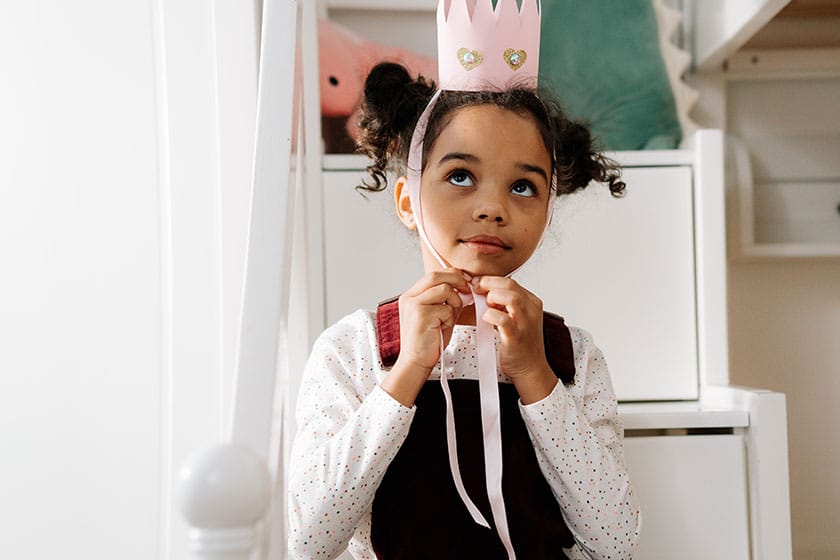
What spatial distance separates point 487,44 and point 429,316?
28 cm

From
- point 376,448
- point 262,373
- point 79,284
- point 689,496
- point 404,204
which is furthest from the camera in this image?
point 79,284

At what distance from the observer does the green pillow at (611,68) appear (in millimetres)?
1715


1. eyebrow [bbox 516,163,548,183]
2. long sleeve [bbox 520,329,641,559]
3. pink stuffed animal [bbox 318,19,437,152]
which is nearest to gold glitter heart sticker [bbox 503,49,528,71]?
eyebrow [bbox 516,163,548,183]

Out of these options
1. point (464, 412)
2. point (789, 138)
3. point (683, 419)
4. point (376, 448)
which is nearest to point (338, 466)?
point (376, 448)

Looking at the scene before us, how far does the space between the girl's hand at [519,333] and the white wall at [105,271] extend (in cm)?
56

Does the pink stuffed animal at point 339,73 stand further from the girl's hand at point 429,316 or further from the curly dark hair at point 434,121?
the girl's hand at point 429,316

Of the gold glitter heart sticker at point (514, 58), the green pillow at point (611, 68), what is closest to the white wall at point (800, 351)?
the green pillow at point (611, 68)

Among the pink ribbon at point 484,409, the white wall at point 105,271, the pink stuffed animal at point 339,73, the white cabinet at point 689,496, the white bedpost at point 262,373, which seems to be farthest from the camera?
the pink stuffed animal at point 339,73

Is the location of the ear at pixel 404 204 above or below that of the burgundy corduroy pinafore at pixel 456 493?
above

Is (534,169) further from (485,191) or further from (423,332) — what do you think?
(423,332)

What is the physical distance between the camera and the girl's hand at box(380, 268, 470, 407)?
0.94 metres

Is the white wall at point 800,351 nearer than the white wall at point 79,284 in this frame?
No

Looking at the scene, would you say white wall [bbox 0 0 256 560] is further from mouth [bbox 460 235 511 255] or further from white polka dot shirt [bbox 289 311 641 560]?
mouth [bbox 460 235 511 255]

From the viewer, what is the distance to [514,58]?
3.30 feet
